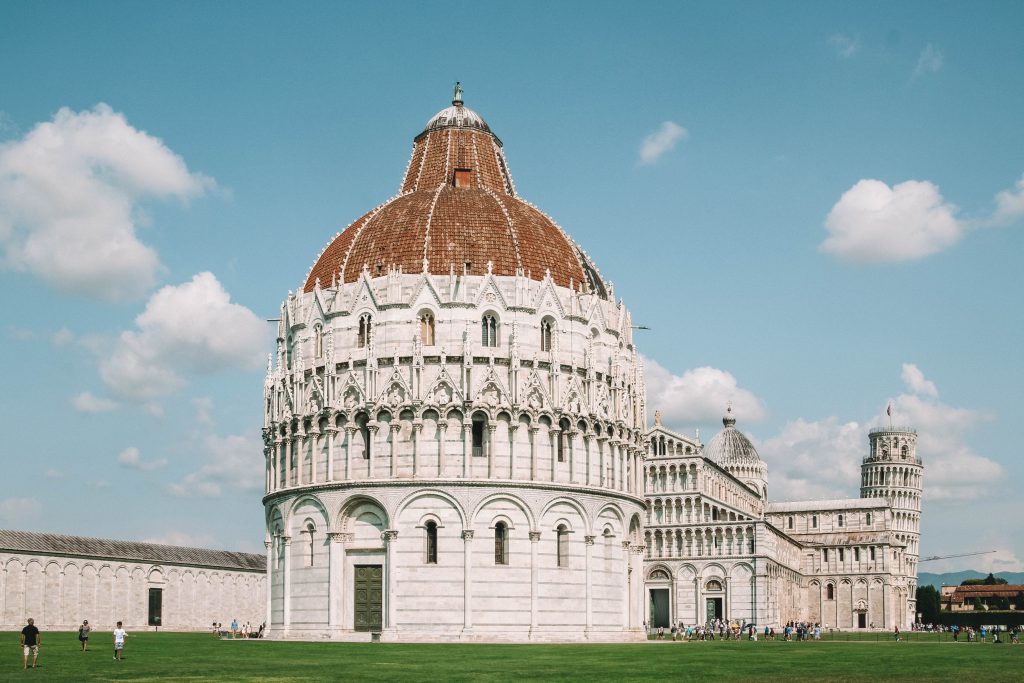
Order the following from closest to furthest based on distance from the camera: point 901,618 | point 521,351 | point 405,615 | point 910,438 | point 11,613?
point 405,615, point 521,351, point 11,613, point 901,618, point 910,438

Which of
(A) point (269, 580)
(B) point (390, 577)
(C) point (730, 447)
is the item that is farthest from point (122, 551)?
(C) point (730, 447)

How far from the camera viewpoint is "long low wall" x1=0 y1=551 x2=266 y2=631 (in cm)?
9212

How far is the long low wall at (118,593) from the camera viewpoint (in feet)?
302

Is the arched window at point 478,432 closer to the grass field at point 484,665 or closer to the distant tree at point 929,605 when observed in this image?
the grass field at point 484,665

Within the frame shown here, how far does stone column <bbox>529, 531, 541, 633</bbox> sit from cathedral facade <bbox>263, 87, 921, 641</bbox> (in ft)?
0.34

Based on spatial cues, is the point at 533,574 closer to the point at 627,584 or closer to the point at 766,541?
the point at 627,584

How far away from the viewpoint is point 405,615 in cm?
6219

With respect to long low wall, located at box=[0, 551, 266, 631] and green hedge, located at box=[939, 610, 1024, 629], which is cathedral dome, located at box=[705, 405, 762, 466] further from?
long low wall, located at box=[0, 551, 266, 631]

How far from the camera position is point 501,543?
63.6 meters

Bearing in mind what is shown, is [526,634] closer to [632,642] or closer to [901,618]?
[632,642]

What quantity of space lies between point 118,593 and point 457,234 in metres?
52.7

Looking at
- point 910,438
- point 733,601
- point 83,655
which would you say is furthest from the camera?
point 910,438

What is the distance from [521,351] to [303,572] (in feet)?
55.8

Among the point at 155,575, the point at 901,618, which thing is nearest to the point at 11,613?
the point at 155,575
